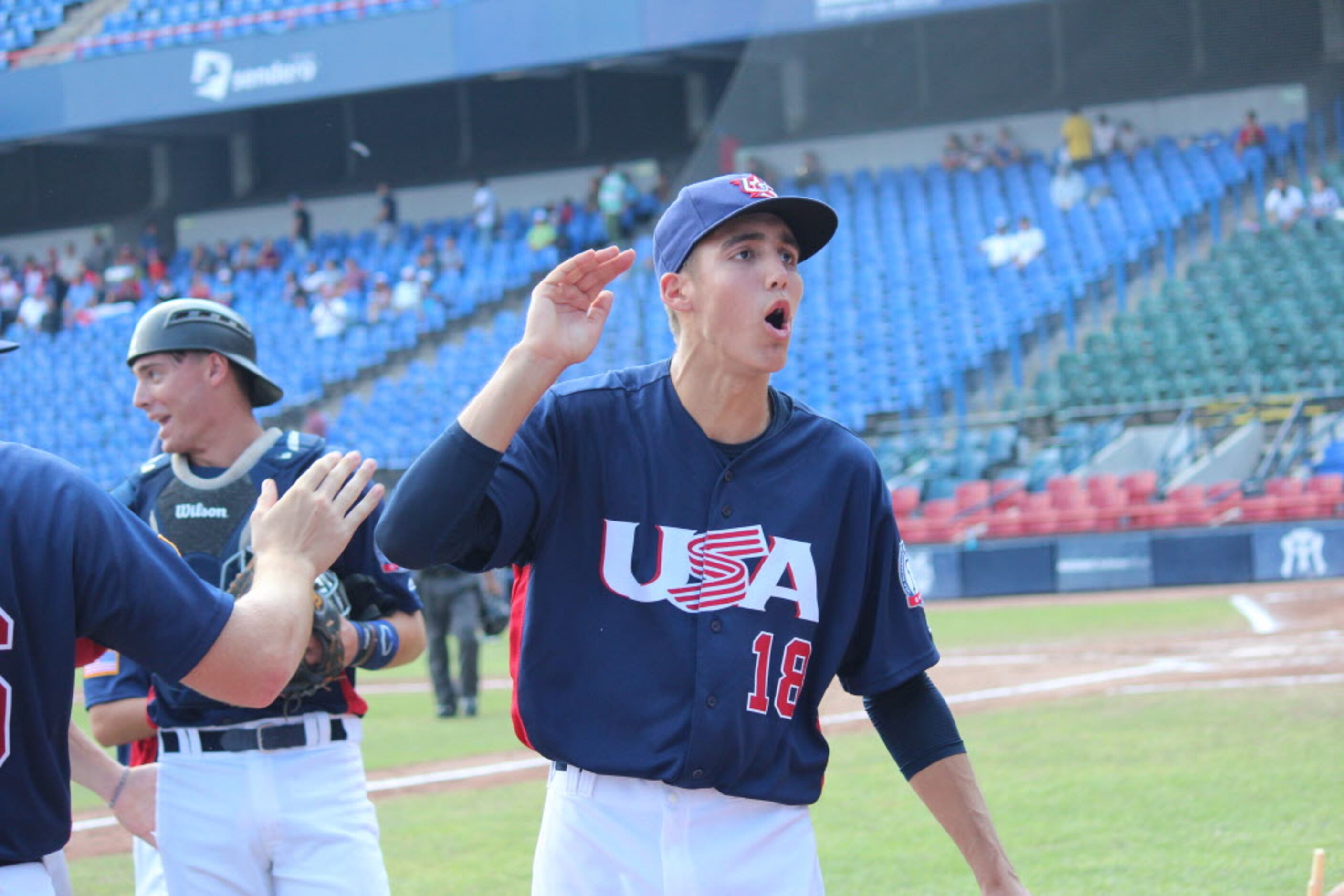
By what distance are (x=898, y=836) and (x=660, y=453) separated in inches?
187

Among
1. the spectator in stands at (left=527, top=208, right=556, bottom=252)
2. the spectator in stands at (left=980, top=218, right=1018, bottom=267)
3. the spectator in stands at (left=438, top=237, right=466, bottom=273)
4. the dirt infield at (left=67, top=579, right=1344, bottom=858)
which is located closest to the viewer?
the dirt infield at (left=67, top=579, right=1344, bottom=858)

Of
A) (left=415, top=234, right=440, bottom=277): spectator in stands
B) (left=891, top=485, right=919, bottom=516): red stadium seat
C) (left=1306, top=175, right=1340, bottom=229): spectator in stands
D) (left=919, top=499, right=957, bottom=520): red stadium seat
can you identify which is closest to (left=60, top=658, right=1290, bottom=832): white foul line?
(left=919, top=499, right=957, bottom=520): red stadium seat

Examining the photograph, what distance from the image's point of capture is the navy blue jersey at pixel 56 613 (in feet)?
8.00

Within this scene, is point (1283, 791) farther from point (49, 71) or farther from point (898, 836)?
point (49, 71)

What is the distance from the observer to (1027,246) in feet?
81.5

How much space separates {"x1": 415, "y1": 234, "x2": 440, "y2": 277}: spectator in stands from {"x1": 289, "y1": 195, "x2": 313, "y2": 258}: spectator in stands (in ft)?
9.43

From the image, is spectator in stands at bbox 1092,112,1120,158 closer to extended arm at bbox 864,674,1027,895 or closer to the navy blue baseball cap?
the navy blue baseball cap

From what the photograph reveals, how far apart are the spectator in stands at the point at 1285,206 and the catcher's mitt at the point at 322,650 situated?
21436 mm

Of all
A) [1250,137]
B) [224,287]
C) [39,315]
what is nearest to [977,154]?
[1250,137]

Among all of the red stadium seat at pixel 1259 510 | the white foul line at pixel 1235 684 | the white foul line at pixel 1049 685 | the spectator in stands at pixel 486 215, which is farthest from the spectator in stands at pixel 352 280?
the white foul line at pixel 1235 684

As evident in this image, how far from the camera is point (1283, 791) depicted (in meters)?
7.41

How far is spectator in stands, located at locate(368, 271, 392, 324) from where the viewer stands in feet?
99.0

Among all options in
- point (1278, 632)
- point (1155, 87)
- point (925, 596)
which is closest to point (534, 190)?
point (1155, 87)

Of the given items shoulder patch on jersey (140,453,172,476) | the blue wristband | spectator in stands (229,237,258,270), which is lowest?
the blue wristband
